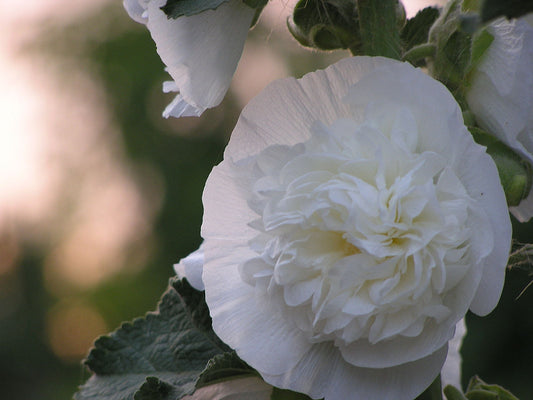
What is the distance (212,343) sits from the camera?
797mm

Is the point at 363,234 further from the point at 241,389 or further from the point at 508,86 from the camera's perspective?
the point at 241,389

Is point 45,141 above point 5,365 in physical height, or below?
above

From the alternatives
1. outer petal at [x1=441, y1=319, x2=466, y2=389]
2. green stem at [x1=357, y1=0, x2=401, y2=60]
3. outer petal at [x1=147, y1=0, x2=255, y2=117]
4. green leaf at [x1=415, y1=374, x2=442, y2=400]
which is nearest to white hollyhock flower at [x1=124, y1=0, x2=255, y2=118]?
outer petal at [x1=147, y1=0, x2=255, y2=117]

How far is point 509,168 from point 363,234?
0.15 m

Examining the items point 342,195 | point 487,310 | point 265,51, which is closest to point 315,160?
point 342,195

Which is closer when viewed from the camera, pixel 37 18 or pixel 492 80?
pixel 492 80

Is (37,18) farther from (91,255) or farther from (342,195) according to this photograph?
(342,195)

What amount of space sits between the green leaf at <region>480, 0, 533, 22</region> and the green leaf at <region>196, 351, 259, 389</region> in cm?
42

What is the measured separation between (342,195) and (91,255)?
5.97 metres

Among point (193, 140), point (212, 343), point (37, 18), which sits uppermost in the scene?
point (212, 343)

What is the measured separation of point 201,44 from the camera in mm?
636

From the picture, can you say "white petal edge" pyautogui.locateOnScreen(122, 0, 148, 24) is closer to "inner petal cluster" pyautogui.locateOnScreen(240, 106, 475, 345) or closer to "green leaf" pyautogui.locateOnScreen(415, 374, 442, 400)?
"inner petal cluster" pyautogui.locateOnScreen(240, 106, 475, 345)

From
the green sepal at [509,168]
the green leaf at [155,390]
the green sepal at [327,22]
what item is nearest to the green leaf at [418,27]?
the green sepal at [327,22]

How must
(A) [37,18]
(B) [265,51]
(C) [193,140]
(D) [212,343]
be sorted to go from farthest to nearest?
(A) [37,18]
(C) [193,140]
(B) [265,51]
(D) [212,343]
